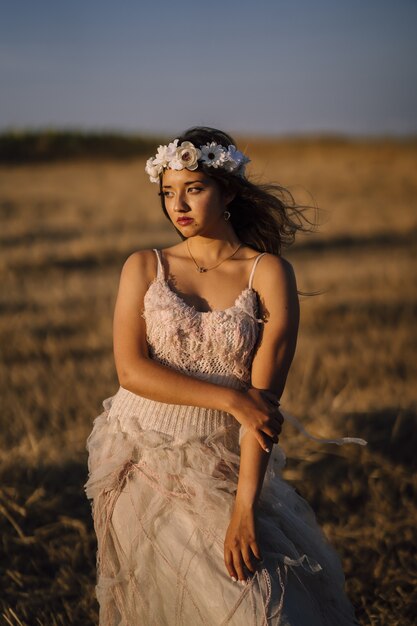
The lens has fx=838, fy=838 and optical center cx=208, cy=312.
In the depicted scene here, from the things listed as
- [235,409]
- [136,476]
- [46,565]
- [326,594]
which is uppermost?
[235,409]

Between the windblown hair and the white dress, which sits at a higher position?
the windblown hair

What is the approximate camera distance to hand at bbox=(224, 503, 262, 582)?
2230 millimetres

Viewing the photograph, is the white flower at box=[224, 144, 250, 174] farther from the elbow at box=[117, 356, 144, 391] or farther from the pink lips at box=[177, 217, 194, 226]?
the elbow at box=[117, 356, 144, 391]

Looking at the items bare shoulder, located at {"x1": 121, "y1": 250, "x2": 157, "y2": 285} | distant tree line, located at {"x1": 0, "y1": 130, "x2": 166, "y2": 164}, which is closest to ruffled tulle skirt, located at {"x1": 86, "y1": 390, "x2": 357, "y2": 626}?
bare shoulder, located at {"x1": 121, "y1": 250, "x2": 157, "y2": 285}

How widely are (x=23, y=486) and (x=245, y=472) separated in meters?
2.10

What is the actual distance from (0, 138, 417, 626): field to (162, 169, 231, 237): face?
48cm

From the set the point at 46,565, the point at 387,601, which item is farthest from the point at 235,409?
the point at 46,565

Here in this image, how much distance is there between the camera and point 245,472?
236 cm

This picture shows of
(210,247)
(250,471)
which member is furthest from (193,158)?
(250,471)

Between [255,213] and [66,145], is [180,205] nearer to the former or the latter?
[255,213]

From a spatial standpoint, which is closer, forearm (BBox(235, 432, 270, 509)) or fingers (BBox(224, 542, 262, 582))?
fingers (BBox(224, 542, 262, 582))

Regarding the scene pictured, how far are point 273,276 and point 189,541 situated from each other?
2.65 ft

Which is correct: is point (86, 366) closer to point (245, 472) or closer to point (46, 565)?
point (46, 565)

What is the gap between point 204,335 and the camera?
2457 mm
